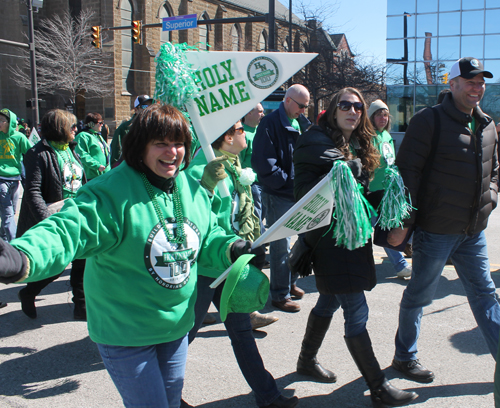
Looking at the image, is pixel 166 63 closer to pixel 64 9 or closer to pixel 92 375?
pixel 92 375

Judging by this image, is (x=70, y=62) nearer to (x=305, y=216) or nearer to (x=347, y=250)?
(x=347, y=250)

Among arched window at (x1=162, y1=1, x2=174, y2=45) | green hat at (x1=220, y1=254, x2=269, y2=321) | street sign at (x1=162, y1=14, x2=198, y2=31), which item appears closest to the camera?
green hat at (x1=220, y1=254, x2=269, y2=321)

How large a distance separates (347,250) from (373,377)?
78cm

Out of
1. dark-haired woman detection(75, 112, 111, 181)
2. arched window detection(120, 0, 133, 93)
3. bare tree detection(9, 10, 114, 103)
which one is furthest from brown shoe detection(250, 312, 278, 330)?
arched window detection(120, 0, 133, 93)

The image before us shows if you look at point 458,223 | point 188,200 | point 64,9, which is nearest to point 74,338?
point 188,200

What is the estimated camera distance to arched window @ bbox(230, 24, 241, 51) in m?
45.8

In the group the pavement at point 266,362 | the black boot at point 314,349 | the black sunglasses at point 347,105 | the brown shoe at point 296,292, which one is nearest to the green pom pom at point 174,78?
the black sunglasses at point 347,105

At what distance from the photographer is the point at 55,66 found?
3288 cm

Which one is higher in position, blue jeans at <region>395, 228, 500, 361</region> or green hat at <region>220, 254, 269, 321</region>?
green hat at <region>220, 254, 269, 321</region>

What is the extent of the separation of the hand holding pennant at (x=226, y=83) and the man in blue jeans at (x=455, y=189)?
2.98 feet

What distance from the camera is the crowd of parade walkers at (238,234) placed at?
2.00 m

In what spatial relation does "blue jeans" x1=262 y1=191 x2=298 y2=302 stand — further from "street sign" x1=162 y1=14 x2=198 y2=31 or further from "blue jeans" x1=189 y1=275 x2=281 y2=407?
"street sign" x1=162 y1=14 x2=198 y2=31

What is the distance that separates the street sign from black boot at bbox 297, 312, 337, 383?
17.0 metres

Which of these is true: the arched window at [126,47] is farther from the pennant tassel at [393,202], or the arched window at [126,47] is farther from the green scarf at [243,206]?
the pennant tassel at [393,202]
